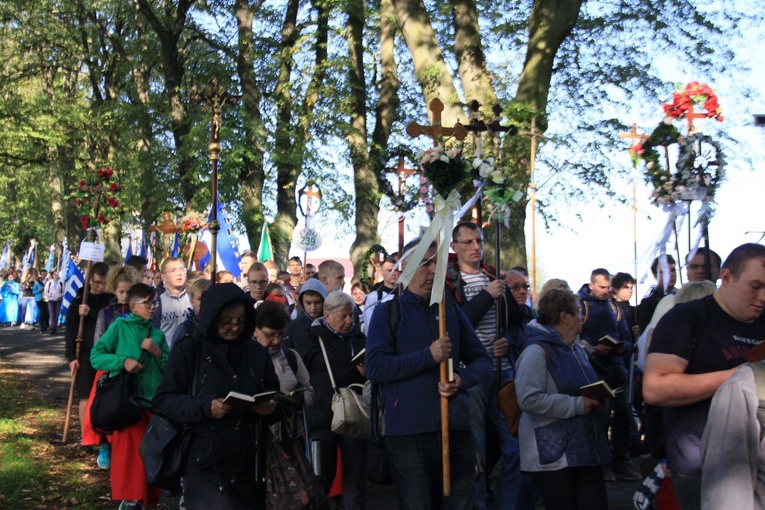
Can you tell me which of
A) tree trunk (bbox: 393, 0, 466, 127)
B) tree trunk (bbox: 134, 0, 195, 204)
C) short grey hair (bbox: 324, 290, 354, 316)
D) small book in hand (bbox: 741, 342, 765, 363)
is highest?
tree trunk (bbox: 134, 0, 195, 204)

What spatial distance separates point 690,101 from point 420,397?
3947 mm

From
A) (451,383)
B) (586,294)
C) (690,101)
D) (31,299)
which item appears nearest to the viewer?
(451,383)

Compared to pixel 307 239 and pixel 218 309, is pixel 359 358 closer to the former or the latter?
pixel 218 309

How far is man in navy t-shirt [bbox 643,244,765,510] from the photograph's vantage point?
4.45 metres

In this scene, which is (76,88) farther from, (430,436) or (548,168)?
(430,436)

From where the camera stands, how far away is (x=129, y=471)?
7695 millimetres

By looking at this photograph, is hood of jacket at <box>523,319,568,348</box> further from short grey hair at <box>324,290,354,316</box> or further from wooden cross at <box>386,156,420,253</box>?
wooden cross at <box>386,156,420,253</box>

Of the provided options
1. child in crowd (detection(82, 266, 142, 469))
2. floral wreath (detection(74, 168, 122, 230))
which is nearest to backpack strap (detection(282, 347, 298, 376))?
child in crowd (detection(82, 266, 142, 469))

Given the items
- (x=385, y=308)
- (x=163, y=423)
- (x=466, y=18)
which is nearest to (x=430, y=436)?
(x=385, y=308)

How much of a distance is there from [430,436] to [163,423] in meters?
1.51

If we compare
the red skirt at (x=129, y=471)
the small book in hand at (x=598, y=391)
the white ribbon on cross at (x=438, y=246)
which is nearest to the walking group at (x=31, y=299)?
the red skirt at (x=129, y=471)

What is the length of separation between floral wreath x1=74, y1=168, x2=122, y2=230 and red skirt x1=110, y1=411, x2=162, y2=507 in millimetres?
6564

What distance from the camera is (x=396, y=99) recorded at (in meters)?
25.4

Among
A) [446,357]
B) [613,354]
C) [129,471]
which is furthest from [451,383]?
[613,354]
